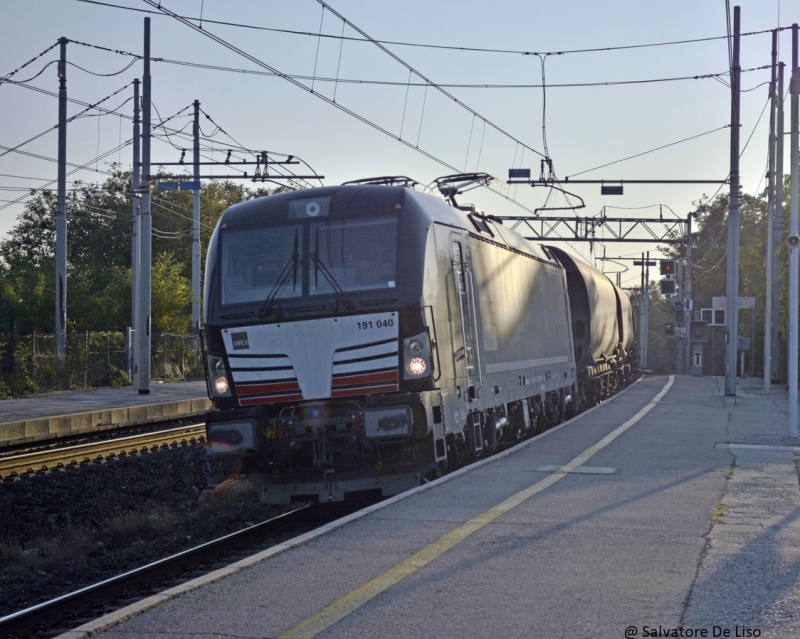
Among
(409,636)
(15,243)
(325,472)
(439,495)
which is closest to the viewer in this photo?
(409,636)

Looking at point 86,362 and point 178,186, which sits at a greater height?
point 178,186

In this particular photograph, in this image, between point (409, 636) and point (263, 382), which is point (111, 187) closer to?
point (263, 382)

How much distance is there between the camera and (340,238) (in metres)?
11.0

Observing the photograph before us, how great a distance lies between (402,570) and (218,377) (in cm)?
482

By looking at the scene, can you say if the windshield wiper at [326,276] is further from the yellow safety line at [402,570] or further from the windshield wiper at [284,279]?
the yellow safety line at [402,570]

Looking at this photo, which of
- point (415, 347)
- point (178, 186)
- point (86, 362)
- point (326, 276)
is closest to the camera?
point (415, 347)

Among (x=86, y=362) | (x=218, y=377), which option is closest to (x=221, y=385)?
(x=218, y=377)

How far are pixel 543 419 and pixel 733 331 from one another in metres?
9.95

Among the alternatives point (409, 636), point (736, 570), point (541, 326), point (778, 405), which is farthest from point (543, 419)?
point (409, 636)

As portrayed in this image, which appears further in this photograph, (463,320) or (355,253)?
(463,320)

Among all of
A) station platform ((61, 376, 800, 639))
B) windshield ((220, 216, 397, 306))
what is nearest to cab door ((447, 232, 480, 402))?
station platform ((61, 376, 800, 639))

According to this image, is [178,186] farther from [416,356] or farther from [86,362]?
[416,356]

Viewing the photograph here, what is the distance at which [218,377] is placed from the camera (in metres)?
11.1

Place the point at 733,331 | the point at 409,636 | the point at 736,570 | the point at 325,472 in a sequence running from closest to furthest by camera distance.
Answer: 1. the point at 409,636
2. the point at 736,570
3. the point at 325,472
4. the point at 733,331
